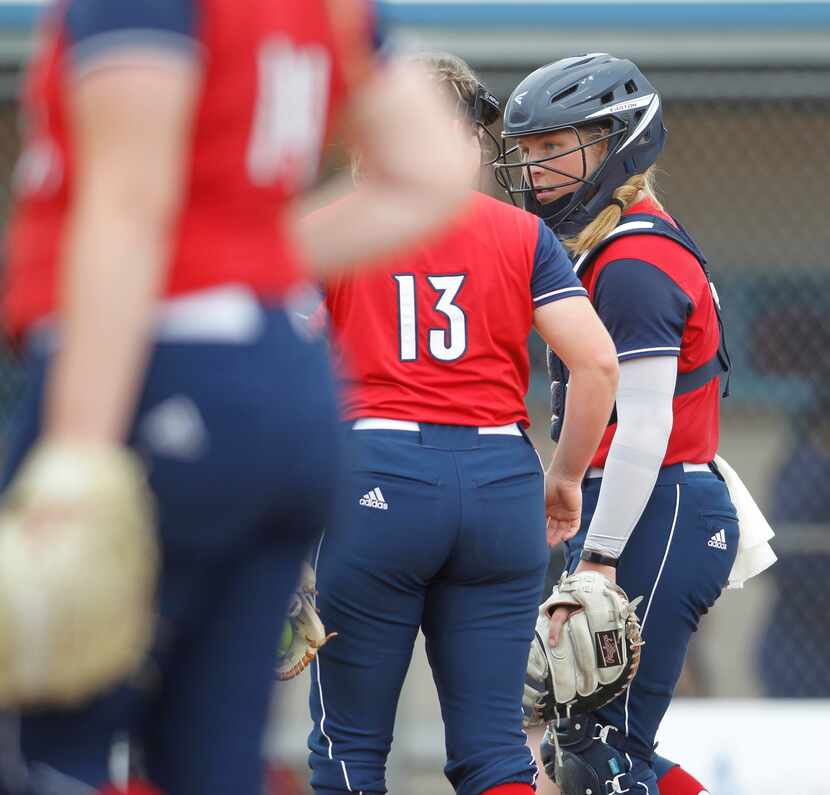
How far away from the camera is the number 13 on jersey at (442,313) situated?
11.0ft

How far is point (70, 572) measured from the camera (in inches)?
56.4

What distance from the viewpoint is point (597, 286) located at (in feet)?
12.0

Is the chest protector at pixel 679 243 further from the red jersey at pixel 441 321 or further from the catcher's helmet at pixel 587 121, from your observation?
the red jersey at pixel 441 321

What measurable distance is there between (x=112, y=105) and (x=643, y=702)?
2.53 meters

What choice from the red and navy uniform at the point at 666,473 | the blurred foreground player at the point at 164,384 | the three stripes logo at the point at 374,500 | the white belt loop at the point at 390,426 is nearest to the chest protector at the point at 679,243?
the red and navy uniform at the point at 666,473

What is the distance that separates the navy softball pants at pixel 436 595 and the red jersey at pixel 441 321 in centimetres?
7

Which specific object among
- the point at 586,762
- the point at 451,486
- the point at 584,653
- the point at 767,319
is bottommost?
the point at 767,319

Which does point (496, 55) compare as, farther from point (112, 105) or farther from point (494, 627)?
point (112, 105)

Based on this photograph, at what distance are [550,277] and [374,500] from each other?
62cm

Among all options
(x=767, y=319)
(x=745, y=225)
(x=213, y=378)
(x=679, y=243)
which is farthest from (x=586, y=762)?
(x=745, y=225)

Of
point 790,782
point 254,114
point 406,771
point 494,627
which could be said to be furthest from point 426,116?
point 406,771

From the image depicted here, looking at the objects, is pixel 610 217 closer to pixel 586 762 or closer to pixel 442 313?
pixel 442 313

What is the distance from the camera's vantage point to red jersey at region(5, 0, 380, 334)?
1.55 m

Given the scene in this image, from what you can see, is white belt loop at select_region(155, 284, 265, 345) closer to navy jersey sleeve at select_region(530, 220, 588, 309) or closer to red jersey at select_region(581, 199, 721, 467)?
navy jersey sleeve at select_region(530, 220, 588, 309)
